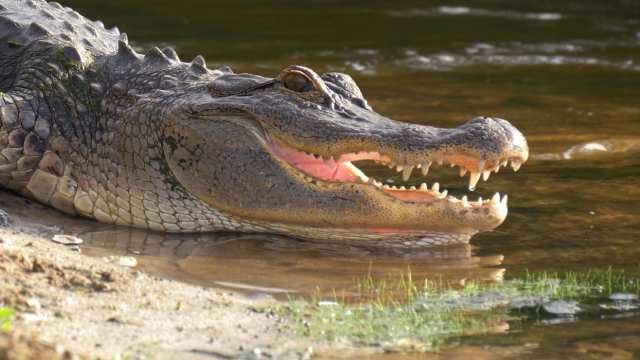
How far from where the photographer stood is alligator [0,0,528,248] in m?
4.44

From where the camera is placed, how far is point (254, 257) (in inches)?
178

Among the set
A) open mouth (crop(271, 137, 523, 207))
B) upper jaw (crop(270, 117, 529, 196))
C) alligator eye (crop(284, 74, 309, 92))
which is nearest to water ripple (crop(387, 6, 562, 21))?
open mouth (crop(271, 137, 523, 207))

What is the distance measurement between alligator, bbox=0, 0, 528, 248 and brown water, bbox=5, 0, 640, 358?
0.55 ft

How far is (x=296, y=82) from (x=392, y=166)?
72cm

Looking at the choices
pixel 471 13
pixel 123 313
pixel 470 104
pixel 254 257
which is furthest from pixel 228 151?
pixel 471 13

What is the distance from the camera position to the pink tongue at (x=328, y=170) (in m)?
4.80

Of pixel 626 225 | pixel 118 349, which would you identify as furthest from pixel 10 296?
pixel 626 225

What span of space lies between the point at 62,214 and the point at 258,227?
116 cm

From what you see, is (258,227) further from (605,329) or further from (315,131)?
(605,329)

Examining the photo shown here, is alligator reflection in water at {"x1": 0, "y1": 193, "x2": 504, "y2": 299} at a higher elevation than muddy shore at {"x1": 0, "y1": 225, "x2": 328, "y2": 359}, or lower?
higher

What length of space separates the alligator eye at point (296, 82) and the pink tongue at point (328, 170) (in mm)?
420

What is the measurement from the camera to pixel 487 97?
28.6ft

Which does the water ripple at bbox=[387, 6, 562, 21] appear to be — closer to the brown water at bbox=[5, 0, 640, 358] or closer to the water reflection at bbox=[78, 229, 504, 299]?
the brown water at bbox=[5, 0, 640, 358]

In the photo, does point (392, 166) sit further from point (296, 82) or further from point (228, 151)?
point (228, 151)
